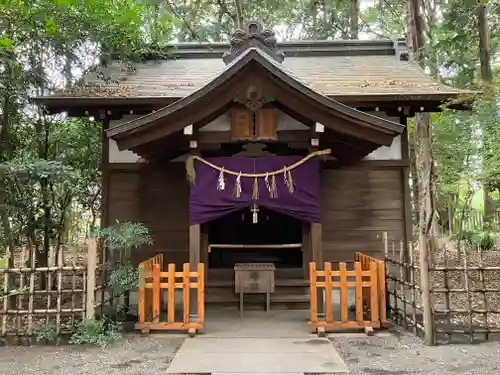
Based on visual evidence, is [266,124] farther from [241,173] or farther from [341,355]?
[341,355]

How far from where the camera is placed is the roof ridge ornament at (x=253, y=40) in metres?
7.06

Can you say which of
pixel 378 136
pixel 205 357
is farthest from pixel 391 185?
pixel 205 357

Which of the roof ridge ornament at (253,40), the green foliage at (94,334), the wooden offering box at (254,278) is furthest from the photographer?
the wooden offering box at (254,278)

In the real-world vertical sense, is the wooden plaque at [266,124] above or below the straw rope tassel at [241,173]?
above

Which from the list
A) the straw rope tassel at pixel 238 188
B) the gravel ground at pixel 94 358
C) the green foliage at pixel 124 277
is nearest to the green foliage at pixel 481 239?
the straw rope tassel at pixel 238 188

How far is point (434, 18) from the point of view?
17.3 metres

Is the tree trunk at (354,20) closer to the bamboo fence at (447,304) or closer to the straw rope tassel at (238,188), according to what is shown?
the bamboo fence at (447,304)

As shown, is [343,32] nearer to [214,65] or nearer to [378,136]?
[214,65]

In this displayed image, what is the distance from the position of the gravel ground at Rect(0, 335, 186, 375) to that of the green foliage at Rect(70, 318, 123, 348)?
4.5 inches

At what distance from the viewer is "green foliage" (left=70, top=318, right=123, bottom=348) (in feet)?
18.8

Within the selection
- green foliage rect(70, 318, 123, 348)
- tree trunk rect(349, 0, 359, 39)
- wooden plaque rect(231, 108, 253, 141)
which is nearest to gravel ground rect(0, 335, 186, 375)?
green foliage rect(70, 318, 123, 348)

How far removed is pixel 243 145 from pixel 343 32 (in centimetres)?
1275

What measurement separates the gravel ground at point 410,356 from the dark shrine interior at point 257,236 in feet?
16.3

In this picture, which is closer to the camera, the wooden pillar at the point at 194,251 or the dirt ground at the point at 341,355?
the dirt ground at the point at 341,355
